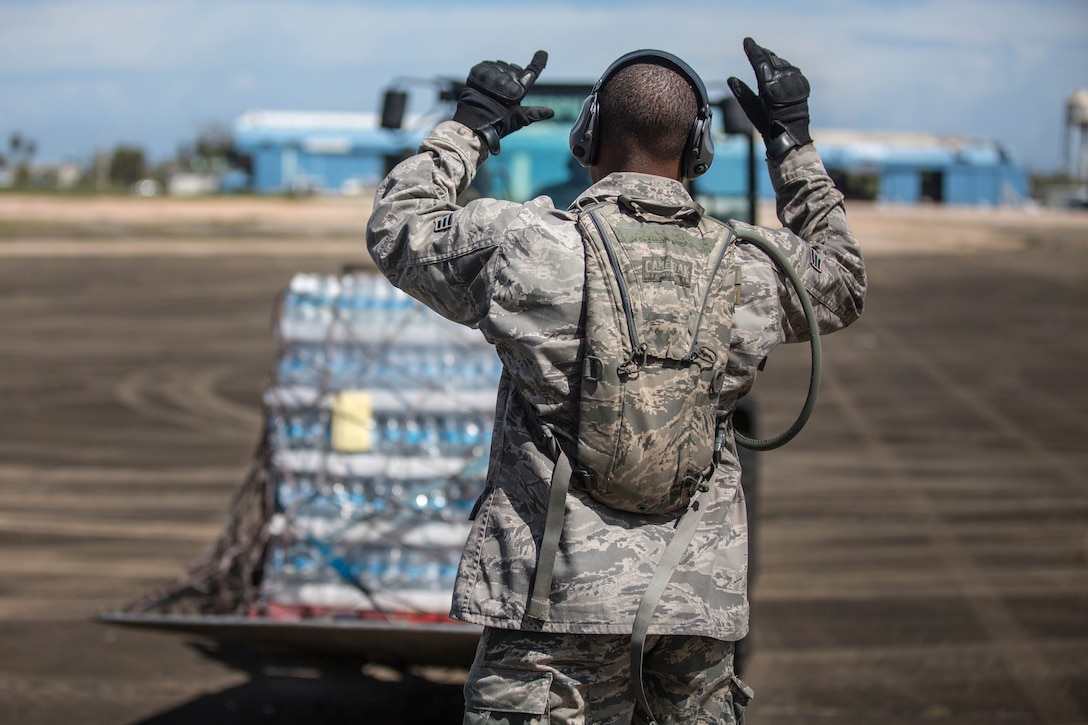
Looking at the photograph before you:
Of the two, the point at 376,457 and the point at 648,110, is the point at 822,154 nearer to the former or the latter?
the point at 376,457

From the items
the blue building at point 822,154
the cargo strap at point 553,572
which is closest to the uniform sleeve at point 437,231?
the cargo strap at point 553,572

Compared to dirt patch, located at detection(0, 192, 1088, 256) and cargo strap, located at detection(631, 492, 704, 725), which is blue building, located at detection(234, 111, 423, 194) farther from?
cargo strap, located at detection(631, 492, 704, 725)

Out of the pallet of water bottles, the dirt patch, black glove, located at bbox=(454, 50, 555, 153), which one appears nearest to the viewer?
black glove, located at bbox=(454, 50, 555, 153)

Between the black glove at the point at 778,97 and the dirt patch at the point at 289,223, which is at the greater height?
the black glove at the point at 778,97

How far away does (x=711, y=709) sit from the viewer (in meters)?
2.25

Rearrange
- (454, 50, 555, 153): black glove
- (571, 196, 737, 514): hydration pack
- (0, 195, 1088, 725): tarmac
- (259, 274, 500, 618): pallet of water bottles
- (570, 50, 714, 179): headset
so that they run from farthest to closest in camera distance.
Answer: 1. (0, 195, 1088, 725): tarmac
2. (259, 274, 500, 618): pallet of water bottles
3. (454, 50, 555, 153): black glove
4. (570, 50, 714, 179): headset
5. (571, 196, 737, 514): hydration pack

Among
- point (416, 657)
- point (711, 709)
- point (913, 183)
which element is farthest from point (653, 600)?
point (913, 183)

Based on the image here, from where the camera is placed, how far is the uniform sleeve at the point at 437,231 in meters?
2.16

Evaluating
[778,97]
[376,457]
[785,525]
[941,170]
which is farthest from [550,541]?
[941,170]

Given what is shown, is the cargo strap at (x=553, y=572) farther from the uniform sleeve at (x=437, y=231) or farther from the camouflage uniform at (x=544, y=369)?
the uniform sleeve at (x=437, y=231)

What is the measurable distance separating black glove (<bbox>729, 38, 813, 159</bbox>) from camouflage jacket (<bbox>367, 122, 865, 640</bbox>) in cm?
22

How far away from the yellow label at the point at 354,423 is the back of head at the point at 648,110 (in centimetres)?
222

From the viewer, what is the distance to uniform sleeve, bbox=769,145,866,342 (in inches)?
90.9

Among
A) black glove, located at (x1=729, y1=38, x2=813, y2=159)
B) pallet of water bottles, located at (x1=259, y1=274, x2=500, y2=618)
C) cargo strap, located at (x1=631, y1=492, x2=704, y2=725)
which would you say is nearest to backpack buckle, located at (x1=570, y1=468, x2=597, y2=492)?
cargo strap, located at (x1=631, y1=492, x2=704, y2=725)
